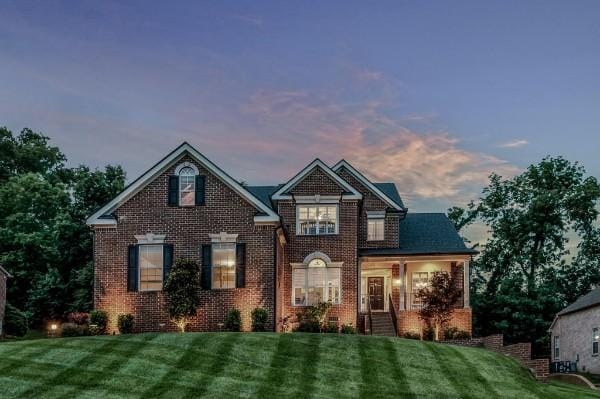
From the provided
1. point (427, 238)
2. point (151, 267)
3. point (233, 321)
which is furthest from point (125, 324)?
point (427, 238)

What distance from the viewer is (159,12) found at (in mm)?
29578

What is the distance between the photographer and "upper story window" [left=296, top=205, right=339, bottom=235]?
34.2 meters

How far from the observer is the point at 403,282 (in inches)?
1405

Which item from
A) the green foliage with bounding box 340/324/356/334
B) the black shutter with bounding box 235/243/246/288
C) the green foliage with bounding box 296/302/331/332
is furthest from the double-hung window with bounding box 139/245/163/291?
the green foliage with bounding box 340/324/356/334

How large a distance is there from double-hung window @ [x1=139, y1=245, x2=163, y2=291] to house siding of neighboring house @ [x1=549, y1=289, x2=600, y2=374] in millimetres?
21091

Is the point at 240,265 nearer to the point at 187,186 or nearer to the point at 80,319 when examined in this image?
the point at 187,186

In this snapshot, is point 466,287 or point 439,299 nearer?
point 439,299

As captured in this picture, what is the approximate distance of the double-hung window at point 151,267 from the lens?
96.2 feet

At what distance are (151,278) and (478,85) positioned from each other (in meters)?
18.3

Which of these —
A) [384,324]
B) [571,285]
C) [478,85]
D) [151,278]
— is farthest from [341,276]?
[571,285]

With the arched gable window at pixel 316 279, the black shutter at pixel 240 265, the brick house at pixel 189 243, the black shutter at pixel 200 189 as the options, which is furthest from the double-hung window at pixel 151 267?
the arched gable window at pixel 316 279

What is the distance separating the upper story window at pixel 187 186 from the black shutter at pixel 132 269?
2623 mm

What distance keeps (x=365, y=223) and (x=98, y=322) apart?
14.7 meters

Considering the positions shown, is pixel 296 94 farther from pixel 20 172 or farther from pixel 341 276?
pixel 20 172
